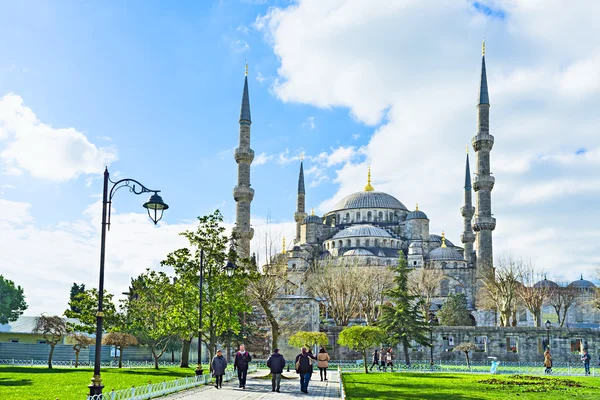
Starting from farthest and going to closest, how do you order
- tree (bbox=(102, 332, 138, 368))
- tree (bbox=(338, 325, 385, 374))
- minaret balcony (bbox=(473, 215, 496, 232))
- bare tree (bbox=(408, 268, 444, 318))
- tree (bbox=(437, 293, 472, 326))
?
bare tree (bbox=(408, 268, 444, 318))
minaret balcony (bbox=(473, 215, 496, 232))
tree (bbox=(437, 293, 472, 326))
tree (bbox=(102, 332, 138, 368))
tree (bbox=(338, 325, 385, 374))

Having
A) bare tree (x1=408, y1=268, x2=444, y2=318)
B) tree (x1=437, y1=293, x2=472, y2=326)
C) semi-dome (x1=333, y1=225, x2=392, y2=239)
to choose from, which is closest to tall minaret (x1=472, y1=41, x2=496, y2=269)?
tree (x1=437, y1=293, x2=472, y2=326)

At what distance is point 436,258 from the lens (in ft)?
220

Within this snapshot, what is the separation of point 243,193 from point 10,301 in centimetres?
1916

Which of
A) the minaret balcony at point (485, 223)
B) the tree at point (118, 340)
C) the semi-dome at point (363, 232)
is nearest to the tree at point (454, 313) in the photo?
the minaret balcony at point (485, 223)

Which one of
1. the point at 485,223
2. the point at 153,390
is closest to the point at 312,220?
the point at 485,223

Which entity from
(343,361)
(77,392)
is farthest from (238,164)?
(77,392)

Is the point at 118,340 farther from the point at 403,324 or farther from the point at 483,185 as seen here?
the point at 483,185

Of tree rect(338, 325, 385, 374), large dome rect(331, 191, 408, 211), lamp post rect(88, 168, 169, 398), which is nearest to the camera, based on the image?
lamp post rect(88, 168, 169, 398)

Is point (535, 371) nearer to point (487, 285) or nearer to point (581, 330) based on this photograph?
point (581, 330)

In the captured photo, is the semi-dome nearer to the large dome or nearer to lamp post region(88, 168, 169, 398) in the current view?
the large dome

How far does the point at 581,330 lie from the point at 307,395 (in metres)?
25.9

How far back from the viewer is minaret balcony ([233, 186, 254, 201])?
169ft

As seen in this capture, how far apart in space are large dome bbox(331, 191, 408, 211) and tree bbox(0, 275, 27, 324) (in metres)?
43.8

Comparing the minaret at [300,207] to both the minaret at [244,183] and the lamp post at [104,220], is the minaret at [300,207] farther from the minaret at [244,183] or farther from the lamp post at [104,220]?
the lamp post at [104,220]
